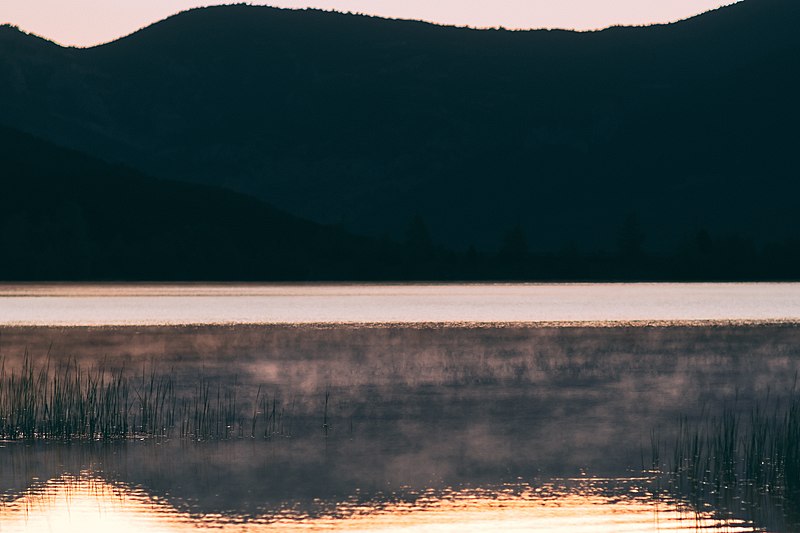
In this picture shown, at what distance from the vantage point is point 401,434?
104 ft

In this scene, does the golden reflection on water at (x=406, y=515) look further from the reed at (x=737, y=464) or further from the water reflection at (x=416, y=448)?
the reed at (x=737, y=464)

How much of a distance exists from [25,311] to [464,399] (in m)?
66.5

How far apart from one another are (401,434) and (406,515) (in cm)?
981

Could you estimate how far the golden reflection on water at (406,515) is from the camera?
822 inches

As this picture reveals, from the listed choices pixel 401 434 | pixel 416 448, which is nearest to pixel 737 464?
pixel 416 448

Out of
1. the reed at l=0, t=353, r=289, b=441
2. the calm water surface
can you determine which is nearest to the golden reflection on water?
the reed at l=0, t=353, r=289, b=441

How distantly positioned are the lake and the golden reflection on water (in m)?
0.07

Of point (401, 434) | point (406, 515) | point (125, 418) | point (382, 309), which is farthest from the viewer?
point (382, 309)

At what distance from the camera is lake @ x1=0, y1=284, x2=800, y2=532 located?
22.2 m

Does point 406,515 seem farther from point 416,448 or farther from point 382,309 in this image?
point 382,309

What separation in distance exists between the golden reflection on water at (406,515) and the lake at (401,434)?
0.22ft

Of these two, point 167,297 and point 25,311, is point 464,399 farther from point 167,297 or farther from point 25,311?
point 167,297

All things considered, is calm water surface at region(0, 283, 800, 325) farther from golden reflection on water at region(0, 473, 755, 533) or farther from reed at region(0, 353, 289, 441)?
golden reflection on water at region(0, 473, 755, 533)

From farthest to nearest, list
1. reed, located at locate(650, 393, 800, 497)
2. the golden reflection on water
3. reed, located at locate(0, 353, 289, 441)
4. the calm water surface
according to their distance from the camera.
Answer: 1. the calm water surface
2. reed, located at locate(0, 353, 289, 441)
3. reed, located at locate(650, 393, 800, 497)
4. the golden reflection on water
